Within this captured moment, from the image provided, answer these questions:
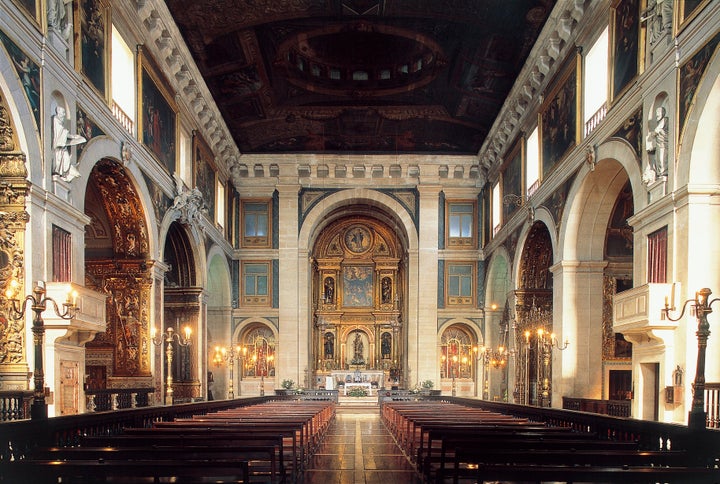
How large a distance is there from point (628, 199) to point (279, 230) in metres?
19.2

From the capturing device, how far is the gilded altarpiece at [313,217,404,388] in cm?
4059

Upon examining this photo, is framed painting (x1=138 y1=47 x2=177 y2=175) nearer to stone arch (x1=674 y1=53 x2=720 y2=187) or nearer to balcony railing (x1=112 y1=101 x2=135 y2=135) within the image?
balcony railing (x1=112 y1=101 x2=135 y2=135)

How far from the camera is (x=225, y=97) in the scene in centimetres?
2881

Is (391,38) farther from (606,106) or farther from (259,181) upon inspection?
(259,181)

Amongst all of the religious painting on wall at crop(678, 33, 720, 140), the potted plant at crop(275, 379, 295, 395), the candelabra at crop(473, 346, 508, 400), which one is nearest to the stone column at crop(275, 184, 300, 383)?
the potted plant at crop(275, 379, 295, 395)

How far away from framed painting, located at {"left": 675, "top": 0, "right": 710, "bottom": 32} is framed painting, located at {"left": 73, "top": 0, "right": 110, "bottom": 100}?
12.4 m

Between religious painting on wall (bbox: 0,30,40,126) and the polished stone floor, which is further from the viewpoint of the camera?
religious painting on wall (bbox: 0,30,40,126)

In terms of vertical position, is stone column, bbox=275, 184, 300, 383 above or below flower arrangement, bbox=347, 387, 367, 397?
above

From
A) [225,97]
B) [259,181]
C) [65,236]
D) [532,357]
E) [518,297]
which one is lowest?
[532,357]

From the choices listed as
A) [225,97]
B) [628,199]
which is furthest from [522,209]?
[225,97]

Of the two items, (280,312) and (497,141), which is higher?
(497,141)

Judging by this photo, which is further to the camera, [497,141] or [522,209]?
[497,141]

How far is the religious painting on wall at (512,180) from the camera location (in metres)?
27.5

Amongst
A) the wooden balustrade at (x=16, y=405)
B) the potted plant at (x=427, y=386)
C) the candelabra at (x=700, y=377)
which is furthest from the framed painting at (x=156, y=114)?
the potted plant at (x=427, y=386)
